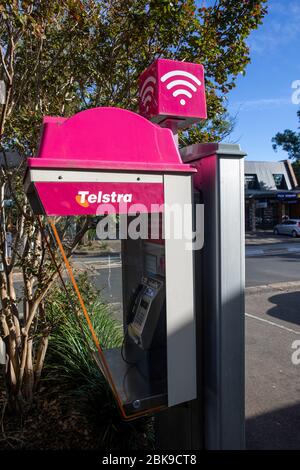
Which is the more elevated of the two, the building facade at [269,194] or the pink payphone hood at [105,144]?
the building facade at [269,194]

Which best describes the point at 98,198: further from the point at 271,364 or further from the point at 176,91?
the point at 271,364

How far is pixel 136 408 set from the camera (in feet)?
Answer: 7.40

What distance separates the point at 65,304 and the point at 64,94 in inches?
93.8

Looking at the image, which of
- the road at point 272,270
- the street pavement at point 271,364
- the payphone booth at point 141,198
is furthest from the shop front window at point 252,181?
the payphone booth at point 141,198

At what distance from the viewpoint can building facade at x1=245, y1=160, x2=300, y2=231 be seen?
3297 centimetres

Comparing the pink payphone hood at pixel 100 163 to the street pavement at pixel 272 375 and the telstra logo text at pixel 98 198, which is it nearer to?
the telstra logo text at pixel 98 198

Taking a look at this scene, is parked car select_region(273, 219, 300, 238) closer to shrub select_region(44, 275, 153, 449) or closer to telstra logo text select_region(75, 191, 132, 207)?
shrub select_region(44, 275, 153, 449)

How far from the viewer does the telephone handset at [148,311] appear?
251cm

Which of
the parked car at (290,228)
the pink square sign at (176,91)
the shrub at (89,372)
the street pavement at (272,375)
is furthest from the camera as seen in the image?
the parked car at (290,228)

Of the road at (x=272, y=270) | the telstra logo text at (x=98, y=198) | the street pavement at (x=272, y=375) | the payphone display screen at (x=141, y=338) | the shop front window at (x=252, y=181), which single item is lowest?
the street pavement at (x=272, y=375)

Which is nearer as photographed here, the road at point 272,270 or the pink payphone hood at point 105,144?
the pink payphone hood at point 105,144

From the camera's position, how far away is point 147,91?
2588 mm

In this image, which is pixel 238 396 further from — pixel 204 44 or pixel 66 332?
pixel 204 44

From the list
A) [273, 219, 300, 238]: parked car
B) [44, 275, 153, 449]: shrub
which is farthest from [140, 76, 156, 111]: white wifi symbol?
[273, 219, 300, 238]: parked car
